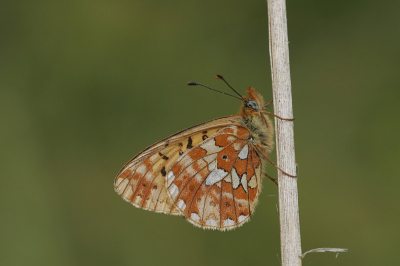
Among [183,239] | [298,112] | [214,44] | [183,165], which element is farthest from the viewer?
[214,44]

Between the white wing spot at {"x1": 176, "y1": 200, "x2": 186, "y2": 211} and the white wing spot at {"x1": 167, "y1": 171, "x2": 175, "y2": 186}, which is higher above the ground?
the white wing spot at {"x1": 167, "y1": 171, "x2": 175, "y2": 186}

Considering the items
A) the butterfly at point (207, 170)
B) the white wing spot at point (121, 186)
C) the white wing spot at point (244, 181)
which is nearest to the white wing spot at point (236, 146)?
the butterfly at point (207, 170)

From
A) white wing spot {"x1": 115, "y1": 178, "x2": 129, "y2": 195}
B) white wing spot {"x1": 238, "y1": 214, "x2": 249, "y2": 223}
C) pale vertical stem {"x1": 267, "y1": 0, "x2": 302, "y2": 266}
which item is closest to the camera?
pale vertical stem {"x1": 267, "y1": 0, "x2": 302, "y2": 266}

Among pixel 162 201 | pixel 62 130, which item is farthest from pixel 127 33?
pixel 162 201

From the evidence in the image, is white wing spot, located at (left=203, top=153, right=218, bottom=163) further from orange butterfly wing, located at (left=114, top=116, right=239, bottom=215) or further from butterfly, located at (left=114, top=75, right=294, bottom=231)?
orange butterfly wing, located at (left=114, top=116, right=239, bottom=215)

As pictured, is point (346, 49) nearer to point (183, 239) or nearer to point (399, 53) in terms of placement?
point (399, 53)

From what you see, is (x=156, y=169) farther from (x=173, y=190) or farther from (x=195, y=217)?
(x=195, y=217)

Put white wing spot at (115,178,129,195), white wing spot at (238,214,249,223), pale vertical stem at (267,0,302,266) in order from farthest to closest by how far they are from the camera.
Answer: white wing spot at (115,178,129,195)
white wing spot at (238,214,249,223)
pale vertical stem at (267,0,302,266)

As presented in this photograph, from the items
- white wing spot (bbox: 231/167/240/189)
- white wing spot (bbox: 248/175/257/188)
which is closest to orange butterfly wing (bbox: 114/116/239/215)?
white wing spot (bbox: 231/167/240/189)

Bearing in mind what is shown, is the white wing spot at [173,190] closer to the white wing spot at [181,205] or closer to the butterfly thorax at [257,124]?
the white wing spot at [181,205]
